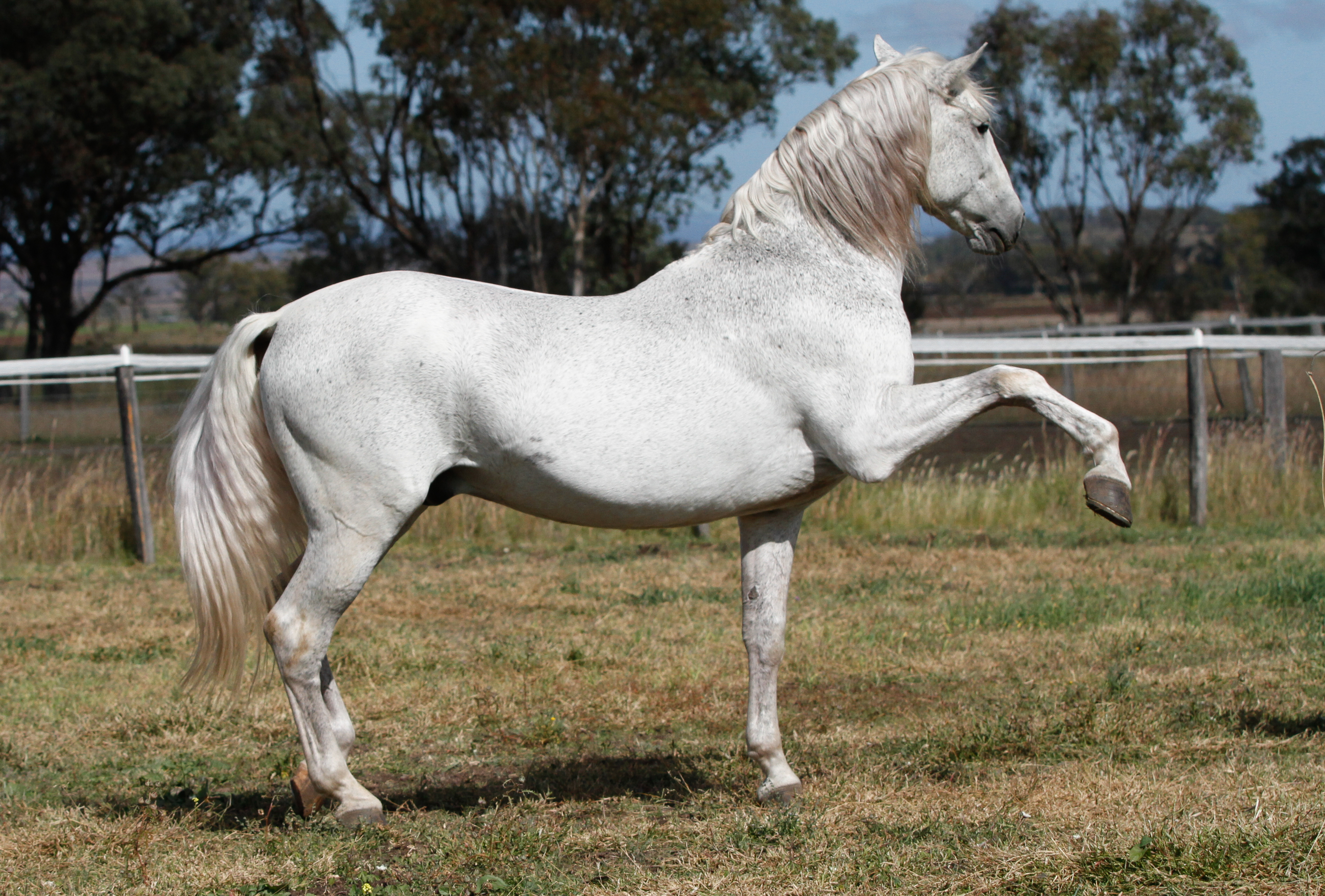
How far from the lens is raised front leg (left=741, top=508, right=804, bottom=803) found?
3.82 m

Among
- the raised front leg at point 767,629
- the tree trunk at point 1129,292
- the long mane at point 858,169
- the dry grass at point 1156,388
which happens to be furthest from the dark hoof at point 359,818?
the tree trunk at point 1129,292

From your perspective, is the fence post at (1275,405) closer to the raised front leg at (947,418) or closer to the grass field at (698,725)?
the grass field at (698,725)

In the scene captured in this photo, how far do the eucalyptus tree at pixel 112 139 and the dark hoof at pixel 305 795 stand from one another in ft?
85.0

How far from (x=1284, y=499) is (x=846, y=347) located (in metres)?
7.48

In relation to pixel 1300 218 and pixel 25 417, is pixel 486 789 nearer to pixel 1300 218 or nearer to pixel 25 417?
pixel 25 417

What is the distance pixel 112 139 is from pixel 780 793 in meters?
27.9

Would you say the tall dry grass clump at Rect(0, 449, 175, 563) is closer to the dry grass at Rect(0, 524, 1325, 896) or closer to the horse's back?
the dry grass at Rect(0, 524, 1325, 896)

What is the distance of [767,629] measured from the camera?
3828 mm

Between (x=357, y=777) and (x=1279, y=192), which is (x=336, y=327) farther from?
(x=1279, y=192)

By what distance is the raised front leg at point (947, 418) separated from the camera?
11.2 ft

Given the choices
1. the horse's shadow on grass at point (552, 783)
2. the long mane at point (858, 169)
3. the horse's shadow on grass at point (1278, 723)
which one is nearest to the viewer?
the long mane at point (858, 169)

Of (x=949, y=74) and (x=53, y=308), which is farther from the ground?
(x=53, y=308)

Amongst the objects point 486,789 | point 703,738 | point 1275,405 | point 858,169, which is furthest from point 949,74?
point 1275,405

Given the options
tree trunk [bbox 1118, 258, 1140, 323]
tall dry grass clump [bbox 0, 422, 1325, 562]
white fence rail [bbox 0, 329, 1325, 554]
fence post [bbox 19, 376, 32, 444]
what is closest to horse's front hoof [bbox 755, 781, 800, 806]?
white fence rail [bbox 0, 329, 1325, 554]
